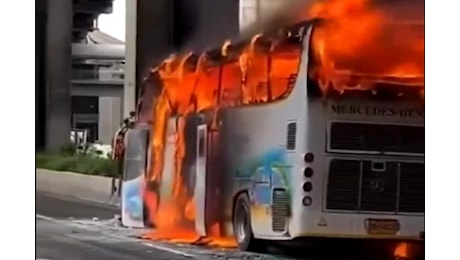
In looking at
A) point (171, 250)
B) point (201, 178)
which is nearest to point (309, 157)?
point (201, 178)

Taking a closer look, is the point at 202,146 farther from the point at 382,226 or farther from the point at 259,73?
the point at 382,226

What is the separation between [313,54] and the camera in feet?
9.11

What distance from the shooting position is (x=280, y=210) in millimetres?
2859

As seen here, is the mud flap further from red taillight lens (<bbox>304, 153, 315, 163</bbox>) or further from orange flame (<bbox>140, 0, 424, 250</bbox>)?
red taillight lens (<bbox>304, 153, 315, 163</bbox>)

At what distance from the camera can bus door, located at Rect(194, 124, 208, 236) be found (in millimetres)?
3068

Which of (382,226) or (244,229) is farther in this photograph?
(244,229)

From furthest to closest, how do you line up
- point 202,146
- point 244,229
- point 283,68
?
1. point 202,146
2. point 244,229
3. point 283,68

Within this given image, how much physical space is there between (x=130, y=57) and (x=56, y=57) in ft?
0.79

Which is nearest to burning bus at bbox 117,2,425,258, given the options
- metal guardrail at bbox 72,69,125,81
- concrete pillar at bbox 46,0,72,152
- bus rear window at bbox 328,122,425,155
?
bus rear window at bbox 328,122,425,155

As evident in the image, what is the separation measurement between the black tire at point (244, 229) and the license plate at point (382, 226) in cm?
33

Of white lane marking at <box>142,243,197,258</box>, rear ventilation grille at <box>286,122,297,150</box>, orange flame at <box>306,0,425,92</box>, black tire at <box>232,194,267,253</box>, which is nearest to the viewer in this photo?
orange flame at <box>306,0,425,92</box>

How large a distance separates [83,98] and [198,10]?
1.51 feet

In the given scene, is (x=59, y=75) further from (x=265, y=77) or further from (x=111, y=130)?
(x=265, y=77)
